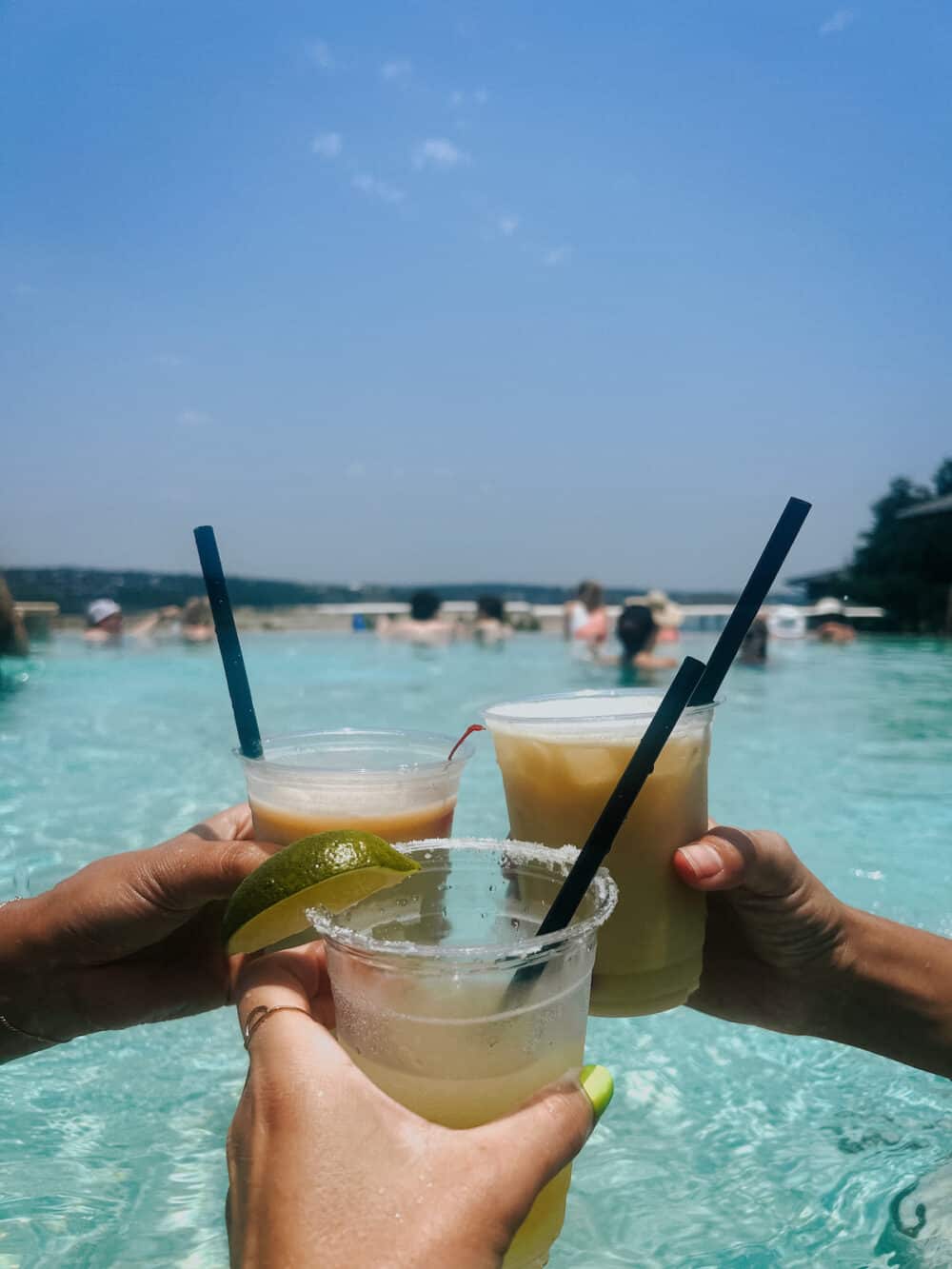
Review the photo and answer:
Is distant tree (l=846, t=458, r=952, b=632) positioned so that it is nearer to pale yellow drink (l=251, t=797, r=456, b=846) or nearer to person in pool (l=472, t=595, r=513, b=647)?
person in pool (l=472, t=595, r=513, b=647)

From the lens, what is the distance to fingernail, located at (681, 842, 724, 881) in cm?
148

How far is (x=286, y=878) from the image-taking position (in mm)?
1170

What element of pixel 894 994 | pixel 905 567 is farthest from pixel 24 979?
pixel 905 567

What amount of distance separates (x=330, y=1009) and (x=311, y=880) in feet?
1.23

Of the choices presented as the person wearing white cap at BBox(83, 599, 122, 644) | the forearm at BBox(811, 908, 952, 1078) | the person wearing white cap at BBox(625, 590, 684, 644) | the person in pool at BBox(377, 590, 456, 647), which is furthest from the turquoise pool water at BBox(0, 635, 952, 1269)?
the person wearing white cap at BBox(83, 599, 122, 644)

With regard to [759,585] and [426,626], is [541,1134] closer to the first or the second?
[759,585]

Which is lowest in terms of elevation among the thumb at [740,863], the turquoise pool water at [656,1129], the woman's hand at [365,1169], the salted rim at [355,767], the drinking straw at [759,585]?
the turquoise pool water at [656,1129]

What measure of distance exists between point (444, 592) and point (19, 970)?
1736 inches

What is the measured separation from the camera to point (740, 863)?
1.52 meters

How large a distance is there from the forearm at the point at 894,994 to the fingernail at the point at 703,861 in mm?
489

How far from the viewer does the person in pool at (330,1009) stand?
0.95m

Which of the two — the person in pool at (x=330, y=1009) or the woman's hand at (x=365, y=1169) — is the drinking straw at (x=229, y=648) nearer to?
the person in pool at (x=330, y=1009)

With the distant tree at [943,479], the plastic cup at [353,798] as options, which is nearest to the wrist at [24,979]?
the plastic cup at [353,798]

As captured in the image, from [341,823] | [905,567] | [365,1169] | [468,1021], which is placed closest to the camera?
[365,1169]
